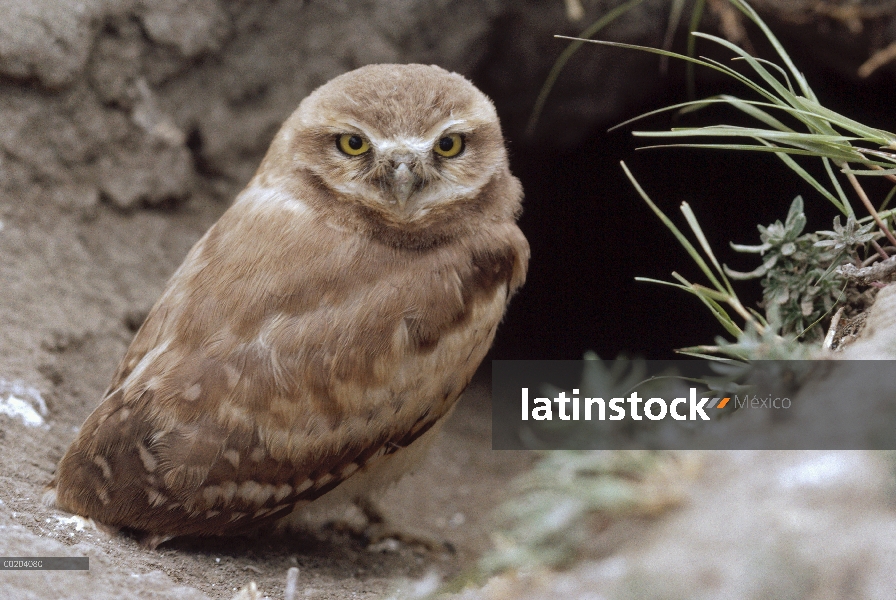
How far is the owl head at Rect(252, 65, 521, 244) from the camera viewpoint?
2.46 metres

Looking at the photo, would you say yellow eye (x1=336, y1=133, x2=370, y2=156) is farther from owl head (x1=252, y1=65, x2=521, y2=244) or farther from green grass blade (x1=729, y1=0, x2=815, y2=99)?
green grass blade (x1=729, y1=0, x2=815, y2=99)

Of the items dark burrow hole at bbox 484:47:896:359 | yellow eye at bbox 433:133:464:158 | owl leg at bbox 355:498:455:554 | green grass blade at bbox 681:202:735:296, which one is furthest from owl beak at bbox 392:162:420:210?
dark burrow hole at bbox 484:47:896:359

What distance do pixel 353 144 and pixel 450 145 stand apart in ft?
1.08

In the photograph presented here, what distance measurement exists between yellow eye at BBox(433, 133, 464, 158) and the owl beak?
15cm

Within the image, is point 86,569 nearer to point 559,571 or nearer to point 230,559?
point 230,559

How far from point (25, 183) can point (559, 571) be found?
3.06 metres

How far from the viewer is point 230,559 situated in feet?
8.39

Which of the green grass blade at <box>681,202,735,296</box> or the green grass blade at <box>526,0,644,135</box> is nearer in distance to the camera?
the green grass blade at <box>681,202,735,296</box>

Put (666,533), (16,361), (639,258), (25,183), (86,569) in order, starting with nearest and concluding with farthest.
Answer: (666,533)
(86,569)
(16,361)
(25,183)
(639,258)

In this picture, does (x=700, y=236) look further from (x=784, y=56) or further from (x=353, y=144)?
(x=353, y=144)

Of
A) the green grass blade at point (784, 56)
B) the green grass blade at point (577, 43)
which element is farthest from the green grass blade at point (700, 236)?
the green grass blade at point (577, 43)

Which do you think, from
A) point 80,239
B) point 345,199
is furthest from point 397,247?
point 80,239

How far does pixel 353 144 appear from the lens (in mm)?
2541

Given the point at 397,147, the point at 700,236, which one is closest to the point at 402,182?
the point at 397,147
